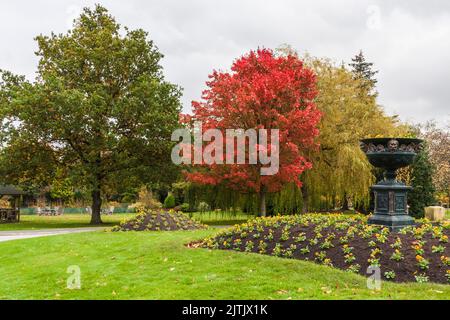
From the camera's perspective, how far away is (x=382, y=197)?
1110 centimetres

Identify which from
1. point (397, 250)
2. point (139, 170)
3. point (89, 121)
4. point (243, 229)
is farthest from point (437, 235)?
point (89, 121)

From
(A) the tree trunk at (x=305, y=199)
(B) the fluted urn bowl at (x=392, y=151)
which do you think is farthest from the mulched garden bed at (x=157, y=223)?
(B) the fluted urn bowl at (x=392, y=151)

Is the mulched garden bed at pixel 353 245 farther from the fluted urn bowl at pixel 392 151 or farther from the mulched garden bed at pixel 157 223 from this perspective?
the mulched garden bed at pixel 157 223

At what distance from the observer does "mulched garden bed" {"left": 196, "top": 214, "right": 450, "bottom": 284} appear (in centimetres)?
802

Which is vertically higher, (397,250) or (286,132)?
(286,132)

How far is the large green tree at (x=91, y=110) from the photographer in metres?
23.5

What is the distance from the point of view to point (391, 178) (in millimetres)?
11297

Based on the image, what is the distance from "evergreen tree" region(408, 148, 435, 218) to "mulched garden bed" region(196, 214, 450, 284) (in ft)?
52.6

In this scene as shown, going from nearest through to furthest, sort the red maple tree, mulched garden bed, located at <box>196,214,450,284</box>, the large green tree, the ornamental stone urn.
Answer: mulched garden bed, located at <box>196,214,450,284</box>, the ornamental stone urn, the red maple tree, the large green tree

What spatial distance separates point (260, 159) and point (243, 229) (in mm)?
7207

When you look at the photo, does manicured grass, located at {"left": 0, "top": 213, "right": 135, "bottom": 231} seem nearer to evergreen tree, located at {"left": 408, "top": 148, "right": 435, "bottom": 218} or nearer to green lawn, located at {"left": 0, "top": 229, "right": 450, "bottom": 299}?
green lawn, located at {"left": 0, "top": 229, "right": 450, "bottom": 299}

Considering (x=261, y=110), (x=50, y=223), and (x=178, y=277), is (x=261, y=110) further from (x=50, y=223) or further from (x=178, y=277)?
(x=50, y=223)

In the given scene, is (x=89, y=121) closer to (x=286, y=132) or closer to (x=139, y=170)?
(x=139, y=170)

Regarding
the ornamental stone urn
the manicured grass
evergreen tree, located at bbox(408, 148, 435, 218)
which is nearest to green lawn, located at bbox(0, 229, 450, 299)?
the ornamental stone urn
